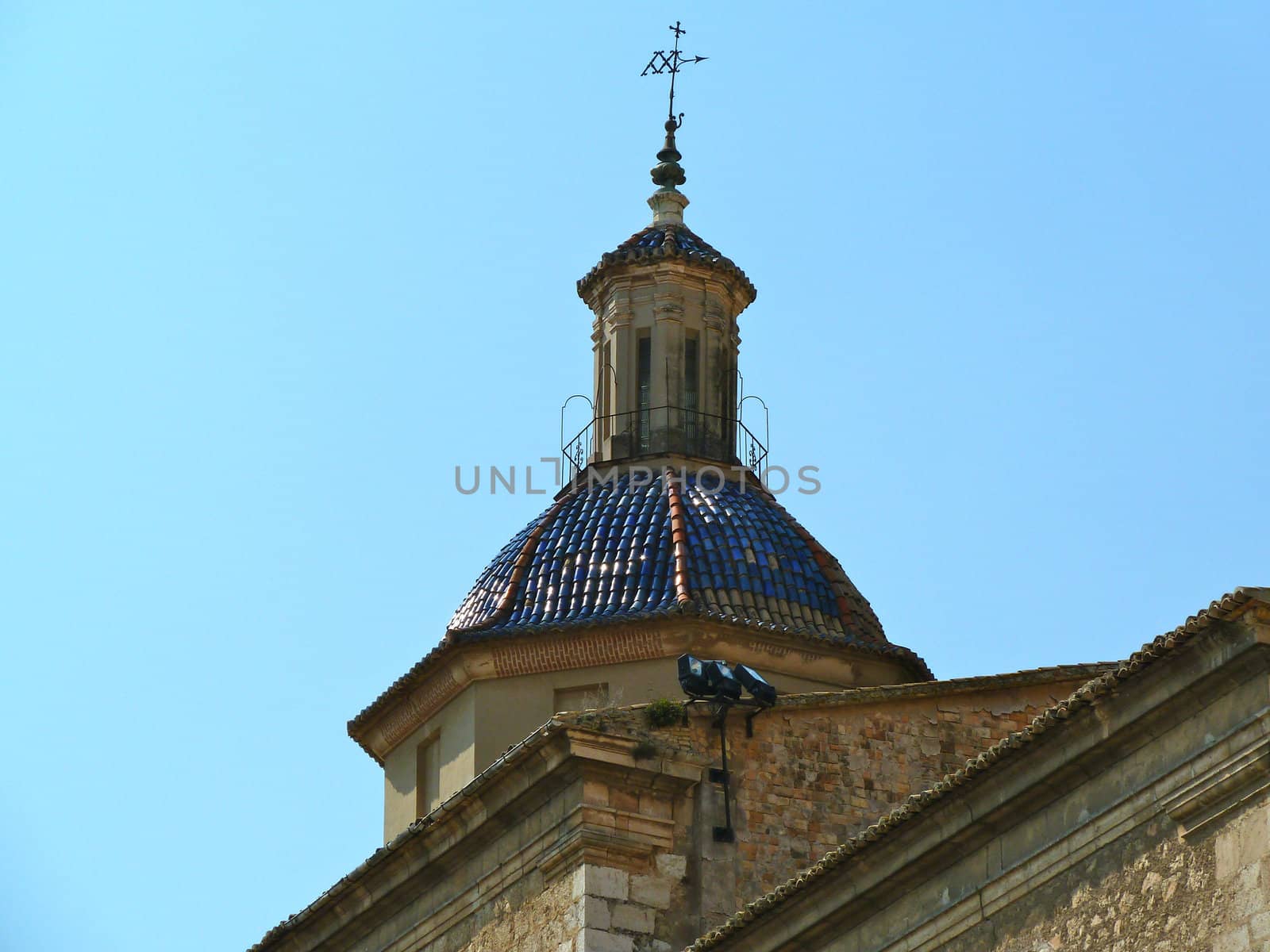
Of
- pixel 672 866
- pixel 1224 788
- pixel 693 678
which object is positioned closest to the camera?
pixel 1224 788

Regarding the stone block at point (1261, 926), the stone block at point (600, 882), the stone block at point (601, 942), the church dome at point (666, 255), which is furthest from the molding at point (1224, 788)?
the church dome at point (666, 255)

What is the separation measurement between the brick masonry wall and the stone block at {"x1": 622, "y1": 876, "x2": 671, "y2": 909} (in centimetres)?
493

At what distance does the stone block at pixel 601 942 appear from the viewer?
1617 centimetres

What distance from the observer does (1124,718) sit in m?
11.3

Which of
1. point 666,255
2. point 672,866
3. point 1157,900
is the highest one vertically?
point 666,255

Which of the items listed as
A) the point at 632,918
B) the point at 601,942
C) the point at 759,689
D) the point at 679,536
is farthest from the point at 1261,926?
the point at 679,536

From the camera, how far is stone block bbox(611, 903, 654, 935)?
53.8 feet

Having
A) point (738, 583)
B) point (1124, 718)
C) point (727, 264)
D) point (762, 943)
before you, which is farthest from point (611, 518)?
point (1124, 718)

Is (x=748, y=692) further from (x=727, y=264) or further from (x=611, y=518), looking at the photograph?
(x=727, y=264)

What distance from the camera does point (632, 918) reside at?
1645 cm

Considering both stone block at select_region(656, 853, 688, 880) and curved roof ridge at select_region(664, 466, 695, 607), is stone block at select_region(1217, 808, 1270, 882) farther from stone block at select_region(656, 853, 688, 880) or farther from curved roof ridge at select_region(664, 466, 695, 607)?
curved roof ridge at select_region(664, 466, 695, 607)

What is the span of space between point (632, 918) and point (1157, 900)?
6.07m

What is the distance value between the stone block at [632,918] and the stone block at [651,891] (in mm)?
53

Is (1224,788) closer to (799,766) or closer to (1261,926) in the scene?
(1261,926)
